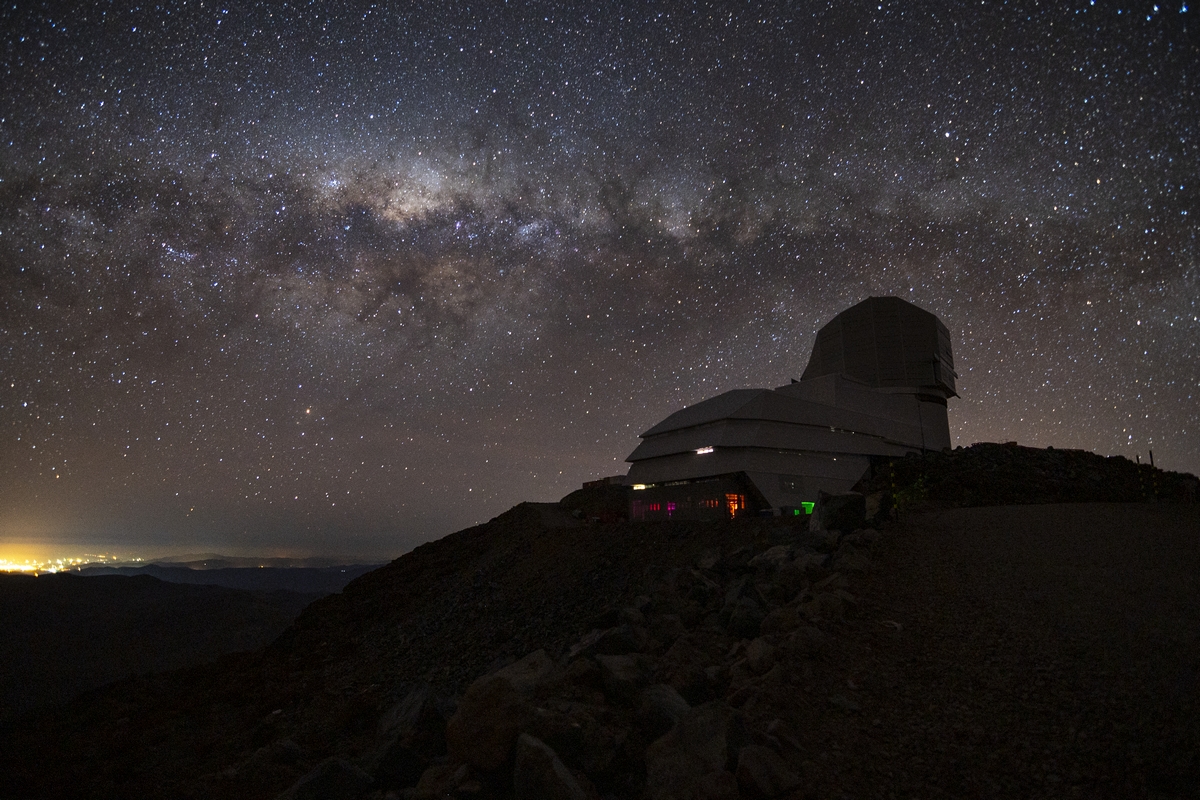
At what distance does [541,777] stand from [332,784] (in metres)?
2.70

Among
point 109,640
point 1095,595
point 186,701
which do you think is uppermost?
point 1095,595

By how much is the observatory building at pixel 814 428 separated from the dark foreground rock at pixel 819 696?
1276cm

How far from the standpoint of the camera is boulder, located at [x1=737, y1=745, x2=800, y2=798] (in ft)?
14.9

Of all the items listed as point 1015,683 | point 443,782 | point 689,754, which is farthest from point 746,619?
point 443,782

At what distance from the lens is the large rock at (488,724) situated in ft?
18.3

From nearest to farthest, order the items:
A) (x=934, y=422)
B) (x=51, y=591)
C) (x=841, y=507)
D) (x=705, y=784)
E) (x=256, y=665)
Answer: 1. (x=705, y=784)
2. (x=841, y=507)
3. (x=256, y=665)
4. (x=934, y=422)
5. (x=51, y=591)

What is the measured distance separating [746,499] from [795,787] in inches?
955

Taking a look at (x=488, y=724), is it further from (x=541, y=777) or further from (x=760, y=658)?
(x=760, y=658)

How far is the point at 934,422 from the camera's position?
128 ft

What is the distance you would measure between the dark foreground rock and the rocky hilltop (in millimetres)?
30

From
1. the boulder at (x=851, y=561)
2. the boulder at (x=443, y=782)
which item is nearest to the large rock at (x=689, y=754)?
the boulder at (x=443, y=782)

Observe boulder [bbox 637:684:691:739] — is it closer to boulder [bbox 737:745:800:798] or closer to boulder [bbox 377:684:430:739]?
boulder [bbox 737:745:800:798]

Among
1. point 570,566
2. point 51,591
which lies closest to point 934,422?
point 570,566

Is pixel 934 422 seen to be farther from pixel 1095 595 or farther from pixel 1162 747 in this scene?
pixel 1162 747
